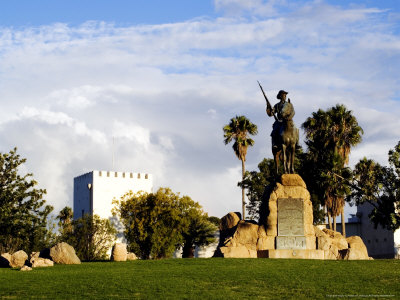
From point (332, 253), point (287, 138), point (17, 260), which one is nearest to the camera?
point (17, 260)

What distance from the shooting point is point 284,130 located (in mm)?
30906

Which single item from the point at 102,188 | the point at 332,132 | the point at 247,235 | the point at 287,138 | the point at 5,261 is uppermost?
the point at 332,132

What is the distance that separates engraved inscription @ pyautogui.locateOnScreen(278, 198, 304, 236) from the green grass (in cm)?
429

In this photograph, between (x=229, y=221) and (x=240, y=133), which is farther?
(x=240, y=133)

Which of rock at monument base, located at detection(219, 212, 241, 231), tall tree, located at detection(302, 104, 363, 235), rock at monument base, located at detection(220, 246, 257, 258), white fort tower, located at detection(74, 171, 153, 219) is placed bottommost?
rock at monument base, located at detection(220, 246, 257, 258)

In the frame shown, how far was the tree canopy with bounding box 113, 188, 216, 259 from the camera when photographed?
56000 millimetres

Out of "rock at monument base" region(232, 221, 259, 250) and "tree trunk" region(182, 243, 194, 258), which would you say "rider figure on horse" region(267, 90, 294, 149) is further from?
"tree trunk" region(182, 243, 194, 258)

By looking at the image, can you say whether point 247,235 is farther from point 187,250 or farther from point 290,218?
point 187,250

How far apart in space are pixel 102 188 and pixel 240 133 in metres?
24.5

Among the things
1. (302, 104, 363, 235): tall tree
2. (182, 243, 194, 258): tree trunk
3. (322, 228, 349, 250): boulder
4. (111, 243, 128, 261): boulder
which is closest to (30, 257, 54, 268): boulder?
(111, 243, 128, 261): boulder

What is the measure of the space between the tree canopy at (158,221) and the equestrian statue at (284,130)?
26.2 metres

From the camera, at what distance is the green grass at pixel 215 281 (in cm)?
1634

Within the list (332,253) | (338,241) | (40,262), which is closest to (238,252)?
(332,253)

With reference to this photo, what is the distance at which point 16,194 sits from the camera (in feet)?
139
